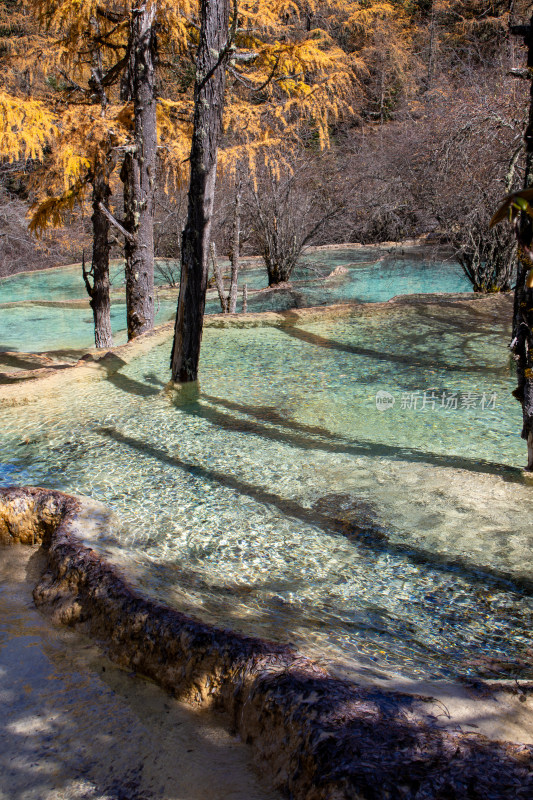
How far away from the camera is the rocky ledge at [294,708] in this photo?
1.48 m

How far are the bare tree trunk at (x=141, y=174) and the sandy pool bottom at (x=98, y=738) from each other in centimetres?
647

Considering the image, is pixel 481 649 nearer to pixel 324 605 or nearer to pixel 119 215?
pixel 324 605

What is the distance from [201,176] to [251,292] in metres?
8.69

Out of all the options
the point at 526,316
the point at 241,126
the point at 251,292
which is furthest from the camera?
the point at 251,292

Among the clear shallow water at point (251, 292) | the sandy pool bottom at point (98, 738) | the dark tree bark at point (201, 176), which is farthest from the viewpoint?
the clear shallow water at point (251, 292)

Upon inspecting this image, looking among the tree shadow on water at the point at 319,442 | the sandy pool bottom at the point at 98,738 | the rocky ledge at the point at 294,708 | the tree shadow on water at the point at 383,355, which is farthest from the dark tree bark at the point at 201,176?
the sandy pool bottom at the point at 98,738

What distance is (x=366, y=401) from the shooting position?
566 centimetres

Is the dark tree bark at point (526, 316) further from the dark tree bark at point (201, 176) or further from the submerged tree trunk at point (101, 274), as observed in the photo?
the submerged tree trunk at point (101, 274)

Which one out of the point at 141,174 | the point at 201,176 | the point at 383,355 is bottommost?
the point at 383,355

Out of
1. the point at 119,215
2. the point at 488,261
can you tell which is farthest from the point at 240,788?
the point at 119,215

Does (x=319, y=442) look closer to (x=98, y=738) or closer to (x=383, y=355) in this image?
(x=383, y=355)

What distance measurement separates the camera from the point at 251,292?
1473 centimetres

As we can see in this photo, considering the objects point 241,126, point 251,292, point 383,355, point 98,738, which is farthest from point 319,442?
point 251,292

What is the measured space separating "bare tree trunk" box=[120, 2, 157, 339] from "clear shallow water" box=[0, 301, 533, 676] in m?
1.64
